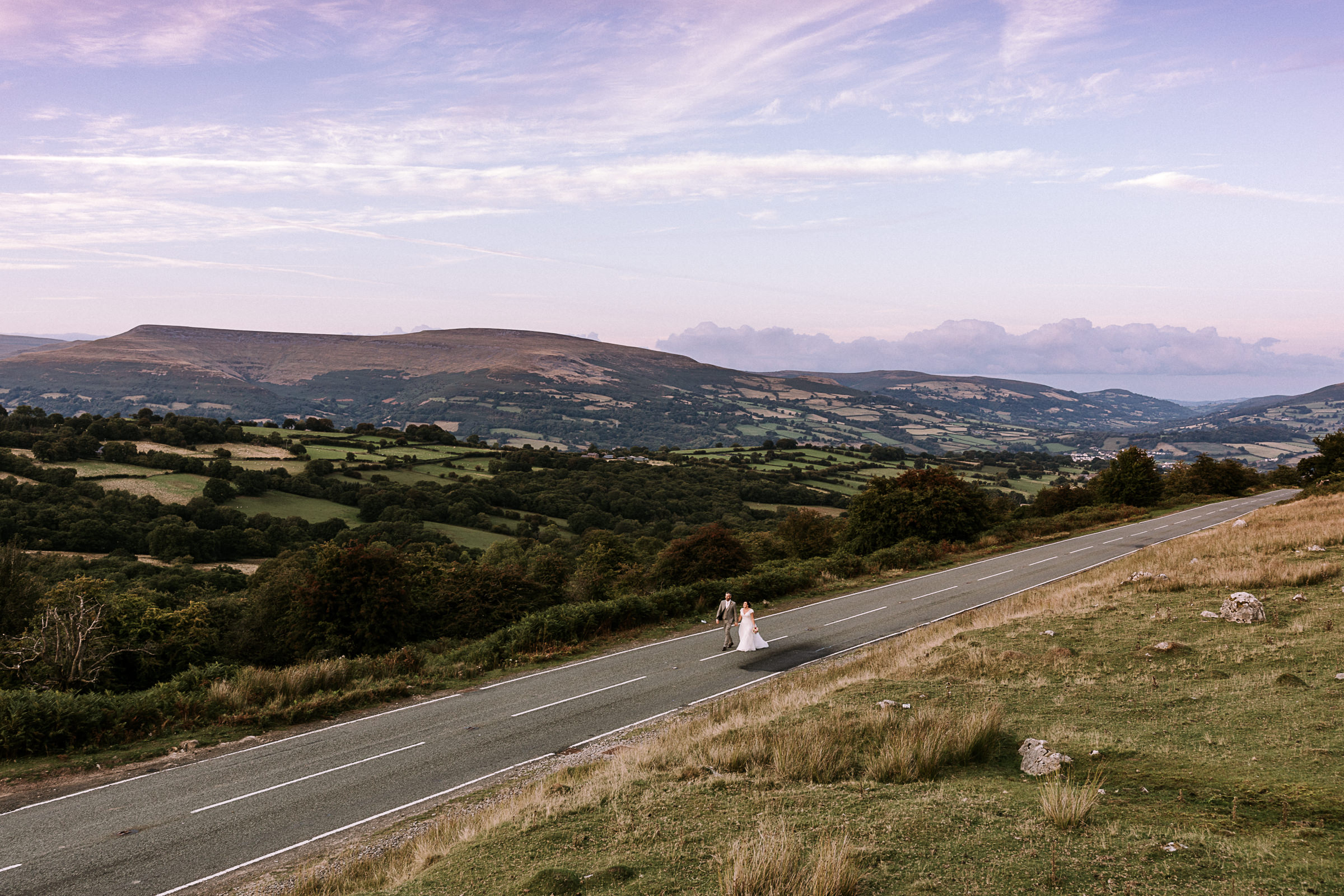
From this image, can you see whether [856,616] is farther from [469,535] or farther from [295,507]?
[295,507]

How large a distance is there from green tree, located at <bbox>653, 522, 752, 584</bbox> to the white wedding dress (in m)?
10.7

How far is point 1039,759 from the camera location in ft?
29.5

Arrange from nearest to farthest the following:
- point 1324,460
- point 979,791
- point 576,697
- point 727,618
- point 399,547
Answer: point 979,791 < point 576,697 < point 727,618 < point 1324,460 < point 399,547

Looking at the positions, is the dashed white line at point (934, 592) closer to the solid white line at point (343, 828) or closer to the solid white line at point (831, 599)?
the solid white line at point (831, 599)

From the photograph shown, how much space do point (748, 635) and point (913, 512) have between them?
26.7 meters

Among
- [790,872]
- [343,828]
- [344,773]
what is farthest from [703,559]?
[790,872]

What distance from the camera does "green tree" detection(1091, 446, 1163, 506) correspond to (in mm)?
63906

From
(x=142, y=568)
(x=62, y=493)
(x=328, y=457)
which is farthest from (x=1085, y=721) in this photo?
(x=328, y=457)

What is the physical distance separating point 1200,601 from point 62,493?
10647 cm

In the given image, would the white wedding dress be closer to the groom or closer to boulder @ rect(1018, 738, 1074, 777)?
the groom

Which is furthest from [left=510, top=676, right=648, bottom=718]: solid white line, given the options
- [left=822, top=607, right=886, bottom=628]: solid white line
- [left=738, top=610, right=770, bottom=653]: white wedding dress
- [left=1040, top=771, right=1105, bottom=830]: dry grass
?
[left=1040, top=771, right=1105, bottom=830]: dry grass

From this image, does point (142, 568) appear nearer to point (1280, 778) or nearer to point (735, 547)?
point (735, 547)

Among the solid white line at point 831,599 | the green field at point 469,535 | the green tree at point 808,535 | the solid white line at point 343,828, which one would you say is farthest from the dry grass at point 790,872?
the green field at point 469,535

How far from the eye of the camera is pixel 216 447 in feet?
376
